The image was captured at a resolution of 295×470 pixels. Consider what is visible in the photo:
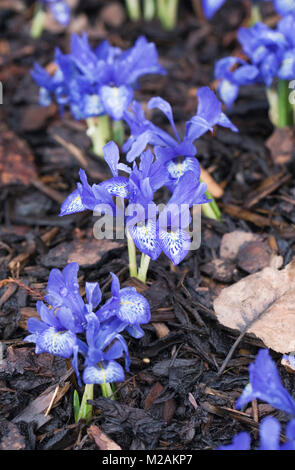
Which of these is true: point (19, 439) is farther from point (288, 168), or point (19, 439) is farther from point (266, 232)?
point (288, 168)

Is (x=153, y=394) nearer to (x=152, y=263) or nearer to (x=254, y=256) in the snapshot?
(x=152, y=263)

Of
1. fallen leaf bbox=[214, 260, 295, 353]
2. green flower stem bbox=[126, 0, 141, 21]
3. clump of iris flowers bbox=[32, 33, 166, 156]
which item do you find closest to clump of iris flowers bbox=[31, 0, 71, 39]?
green flower stem bbox=[126, 0, 141, 21]

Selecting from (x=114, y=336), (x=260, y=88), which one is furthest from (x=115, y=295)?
(x=260, y=88)

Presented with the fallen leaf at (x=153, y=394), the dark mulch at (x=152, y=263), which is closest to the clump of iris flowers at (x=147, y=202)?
the dark mulch at (x=152, y=263)

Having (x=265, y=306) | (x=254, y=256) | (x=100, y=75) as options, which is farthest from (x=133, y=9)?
(x=265, y=306)

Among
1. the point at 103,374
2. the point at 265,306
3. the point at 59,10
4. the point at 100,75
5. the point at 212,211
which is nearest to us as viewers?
the point at 103,374
